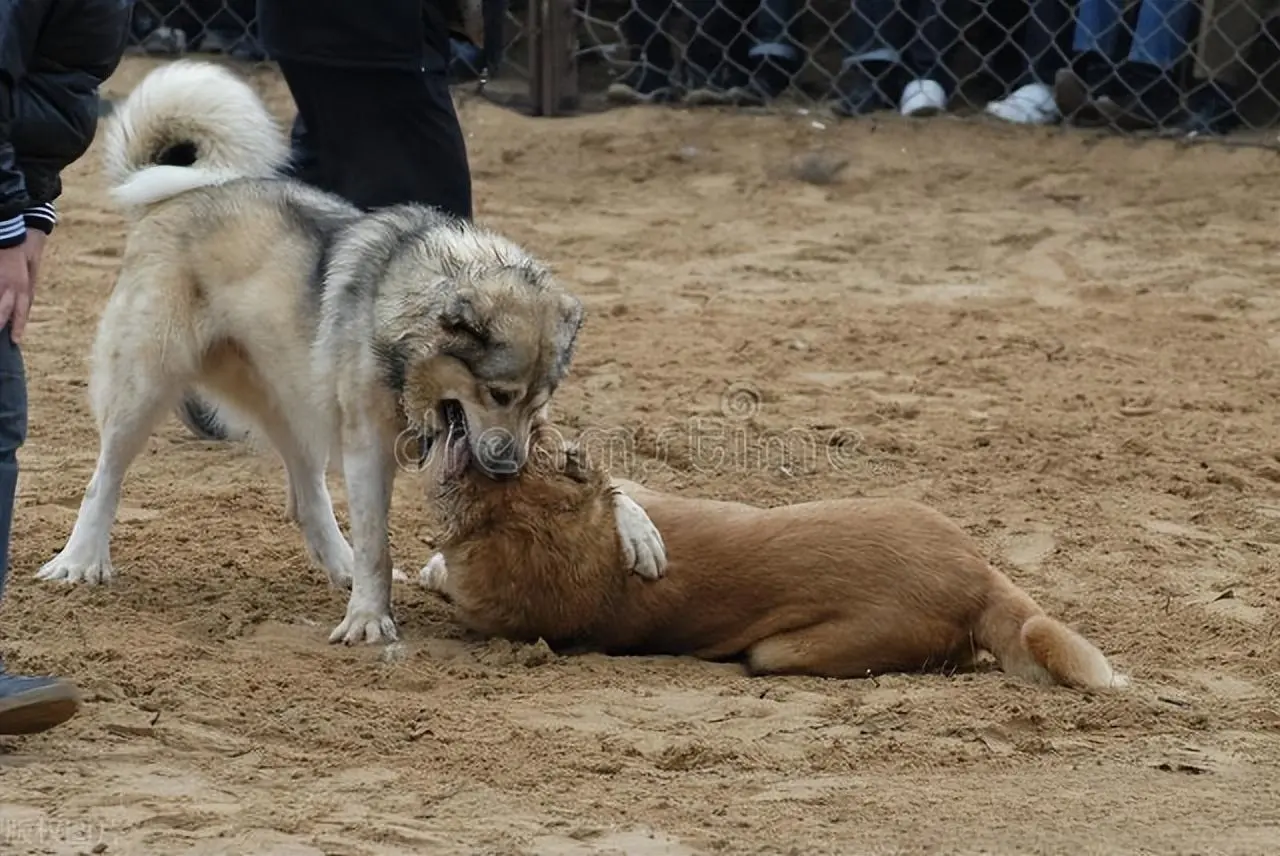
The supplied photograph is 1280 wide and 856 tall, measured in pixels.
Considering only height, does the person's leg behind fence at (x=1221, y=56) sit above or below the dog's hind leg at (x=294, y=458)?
above

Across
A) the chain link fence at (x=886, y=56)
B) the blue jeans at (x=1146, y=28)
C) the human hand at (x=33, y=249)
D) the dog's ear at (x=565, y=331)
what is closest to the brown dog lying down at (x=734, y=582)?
the dog's ear at (x=565, y=331)

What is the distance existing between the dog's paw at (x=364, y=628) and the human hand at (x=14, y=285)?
121 centimetres

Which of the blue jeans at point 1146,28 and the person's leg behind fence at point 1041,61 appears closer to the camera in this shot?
the blue jeans at point 1146,28

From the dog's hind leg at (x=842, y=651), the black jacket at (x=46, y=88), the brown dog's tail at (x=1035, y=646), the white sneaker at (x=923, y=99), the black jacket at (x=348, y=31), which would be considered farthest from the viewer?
the white sneaker at (x=923, y=99)

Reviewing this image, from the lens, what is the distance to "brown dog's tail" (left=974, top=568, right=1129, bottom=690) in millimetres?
3803

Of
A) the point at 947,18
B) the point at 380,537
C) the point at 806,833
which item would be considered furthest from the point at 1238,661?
the point at 947,18

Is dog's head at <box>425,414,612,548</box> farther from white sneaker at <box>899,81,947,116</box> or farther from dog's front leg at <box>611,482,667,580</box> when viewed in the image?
white sneaker at <box>899,81,947,116</box>

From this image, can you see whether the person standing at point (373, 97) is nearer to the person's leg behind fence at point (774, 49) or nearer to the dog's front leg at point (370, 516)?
the dog's front leg at point (370, 516)

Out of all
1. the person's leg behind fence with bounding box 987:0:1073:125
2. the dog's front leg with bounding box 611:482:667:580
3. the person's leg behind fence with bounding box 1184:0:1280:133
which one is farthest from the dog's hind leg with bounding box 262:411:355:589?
the person's leg behind fence with bounding box 1184:0:1280:133

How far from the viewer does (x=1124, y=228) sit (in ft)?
26.9

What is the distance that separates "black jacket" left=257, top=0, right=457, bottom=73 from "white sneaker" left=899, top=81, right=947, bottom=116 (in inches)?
174

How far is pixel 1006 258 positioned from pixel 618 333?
6.45ft

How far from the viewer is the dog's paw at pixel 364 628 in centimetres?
424

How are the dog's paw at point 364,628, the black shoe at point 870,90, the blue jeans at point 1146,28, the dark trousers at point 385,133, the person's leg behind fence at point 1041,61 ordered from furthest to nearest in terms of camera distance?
the black shoe at point 870,90, the person's leg behind fence at point 1041,61, the blue jeans at point 1146,28, the dark trousers at point 385,133, the dog's paw at point 364,628
